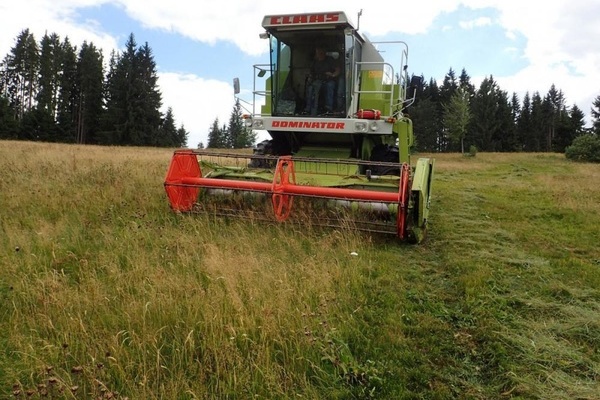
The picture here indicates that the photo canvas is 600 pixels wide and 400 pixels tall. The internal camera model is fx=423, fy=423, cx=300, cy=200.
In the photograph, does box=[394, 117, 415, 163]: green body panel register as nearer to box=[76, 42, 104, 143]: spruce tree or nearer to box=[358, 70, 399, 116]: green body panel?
box=[358, 70, 399, 116]: green body panel

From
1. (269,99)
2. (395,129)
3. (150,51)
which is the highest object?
(150,51)

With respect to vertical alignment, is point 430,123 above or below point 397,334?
above

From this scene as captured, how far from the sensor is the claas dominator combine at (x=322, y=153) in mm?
5875

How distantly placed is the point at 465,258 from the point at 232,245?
2891mm

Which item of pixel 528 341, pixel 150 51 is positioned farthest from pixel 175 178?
pixel 150 51

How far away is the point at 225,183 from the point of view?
6.32 m

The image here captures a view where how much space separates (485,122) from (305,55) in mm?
64586

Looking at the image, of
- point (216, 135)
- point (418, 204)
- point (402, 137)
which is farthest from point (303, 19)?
point (216, 135)

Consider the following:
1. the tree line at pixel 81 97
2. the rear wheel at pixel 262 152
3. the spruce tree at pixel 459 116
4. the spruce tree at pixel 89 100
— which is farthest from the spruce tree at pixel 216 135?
the rear wheel at pixel 262 152

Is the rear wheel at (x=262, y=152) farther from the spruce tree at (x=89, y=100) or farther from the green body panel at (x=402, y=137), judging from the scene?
the spruce tree at (x=89, y=100)

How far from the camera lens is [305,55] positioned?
870 cm

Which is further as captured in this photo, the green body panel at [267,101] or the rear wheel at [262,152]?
the green body panel at [267,101]

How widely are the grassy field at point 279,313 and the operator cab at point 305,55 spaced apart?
3439 millimetres

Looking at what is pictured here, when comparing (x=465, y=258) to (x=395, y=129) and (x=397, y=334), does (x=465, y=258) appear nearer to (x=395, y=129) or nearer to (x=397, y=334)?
(x=397, y=334)
